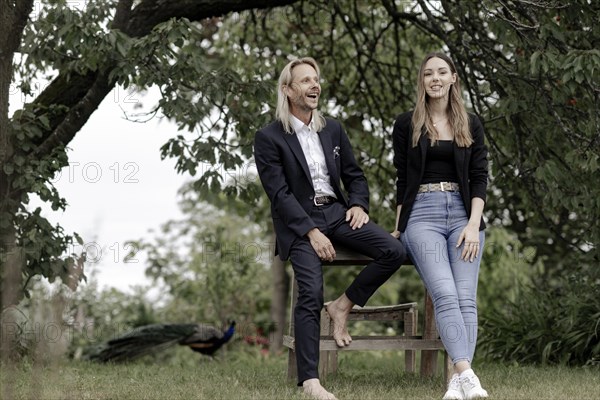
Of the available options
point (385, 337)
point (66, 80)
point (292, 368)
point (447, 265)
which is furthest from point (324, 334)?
point (66, 80)

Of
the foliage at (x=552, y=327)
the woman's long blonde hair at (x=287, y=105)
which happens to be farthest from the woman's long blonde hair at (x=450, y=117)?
the foliage at (x=552, y=327)

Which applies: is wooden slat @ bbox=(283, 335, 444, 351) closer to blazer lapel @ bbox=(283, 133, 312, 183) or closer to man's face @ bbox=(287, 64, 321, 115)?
blazer lapel @ bbox=(283, 133, 312, 183)

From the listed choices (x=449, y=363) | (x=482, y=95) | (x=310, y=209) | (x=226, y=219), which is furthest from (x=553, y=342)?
(x=226, y=219)

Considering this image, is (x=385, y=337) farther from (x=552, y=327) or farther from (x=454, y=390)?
(x=552, y=327)

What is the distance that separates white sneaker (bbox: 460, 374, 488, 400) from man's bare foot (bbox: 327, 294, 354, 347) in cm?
66

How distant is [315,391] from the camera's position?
4273 millimetres

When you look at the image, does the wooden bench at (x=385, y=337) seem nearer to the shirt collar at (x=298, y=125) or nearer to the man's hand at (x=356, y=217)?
the man's hand at (x=356, y=217)

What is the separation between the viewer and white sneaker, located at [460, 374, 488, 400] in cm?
420

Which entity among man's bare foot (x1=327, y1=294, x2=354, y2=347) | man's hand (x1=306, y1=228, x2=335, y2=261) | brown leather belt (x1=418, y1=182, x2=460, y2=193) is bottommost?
man's bare foot (x1=327, y1=294, x2=354, y2=347)

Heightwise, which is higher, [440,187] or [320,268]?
[440,187]

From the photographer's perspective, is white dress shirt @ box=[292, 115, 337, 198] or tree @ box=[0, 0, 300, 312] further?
tree @ box=[0, 0, 300, 312]

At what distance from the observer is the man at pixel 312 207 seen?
4.49m

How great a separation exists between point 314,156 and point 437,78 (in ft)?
2.54

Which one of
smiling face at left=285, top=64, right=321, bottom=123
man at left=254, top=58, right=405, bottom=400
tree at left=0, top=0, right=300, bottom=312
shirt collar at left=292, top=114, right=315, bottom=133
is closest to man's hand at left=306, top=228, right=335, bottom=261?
man at left=254, top=58, right=405, bottom=400
